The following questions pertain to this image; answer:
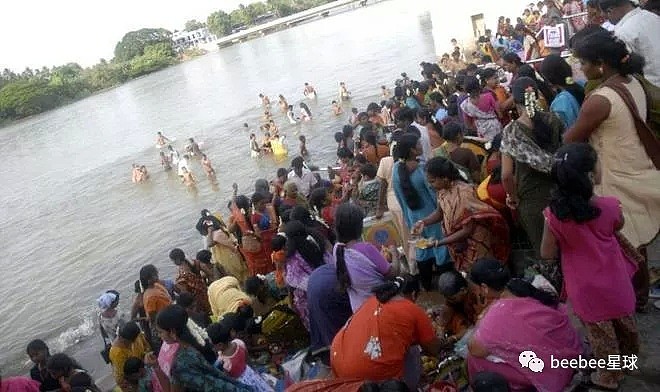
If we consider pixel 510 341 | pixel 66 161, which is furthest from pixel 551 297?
pixel 66 161

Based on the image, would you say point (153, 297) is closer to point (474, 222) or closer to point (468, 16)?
point (474, 222)

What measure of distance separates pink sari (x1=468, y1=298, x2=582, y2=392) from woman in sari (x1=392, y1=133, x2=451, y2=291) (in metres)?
1.72

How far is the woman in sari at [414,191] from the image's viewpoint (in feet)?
15.4

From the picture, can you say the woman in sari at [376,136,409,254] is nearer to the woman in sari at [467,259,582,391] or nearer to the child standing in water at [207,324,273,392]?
the child standing in water at [207,324,273,392]

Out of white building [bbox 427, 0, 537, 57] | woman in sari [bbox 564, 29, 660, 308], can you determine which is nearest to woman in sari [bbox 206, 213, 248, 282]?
woman in sari [bbox 564, 29, 660, 308]

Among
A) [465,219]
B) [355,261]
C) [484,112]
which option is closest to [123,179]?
[484,112]

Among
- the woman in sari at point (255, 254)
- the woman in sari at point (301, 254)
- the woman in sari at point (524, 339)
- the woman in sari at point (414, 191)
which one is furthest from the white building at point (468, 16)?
the woman in sari at point (524, 339)

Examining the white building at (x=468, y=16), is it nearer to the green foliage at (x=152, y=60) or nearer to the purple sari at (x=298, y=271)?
the purple sari at (x=298, y=271)

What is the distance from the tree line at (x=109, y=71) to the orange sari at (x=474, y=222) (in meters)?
68.7

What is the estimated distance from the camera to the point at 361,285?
3.51 m

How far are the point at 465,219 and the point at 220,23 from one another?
362 feet

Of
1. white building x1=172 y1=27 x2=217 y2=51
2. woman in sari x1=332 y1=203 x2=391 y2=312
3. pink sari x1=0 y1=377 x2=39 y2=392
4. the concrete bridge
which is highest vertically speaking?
white building x1=172 y1=27 x2=217 y2=51

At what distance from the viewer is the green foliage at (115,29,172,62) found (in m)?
96.0

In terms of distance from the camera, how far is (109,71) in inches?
3127
